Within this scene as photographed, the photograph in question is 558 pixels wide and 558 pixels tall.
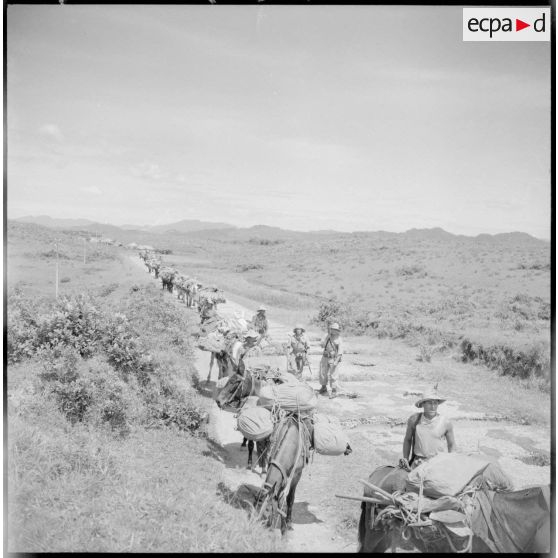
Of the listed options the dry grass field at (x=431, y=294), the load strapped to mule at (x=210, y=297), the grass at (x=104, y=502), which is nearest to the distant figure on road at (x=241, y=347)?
the grass at (x=104, y=502)

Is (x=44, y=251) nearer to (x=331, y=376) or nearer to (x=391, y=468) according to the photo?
(x=331, y=376)

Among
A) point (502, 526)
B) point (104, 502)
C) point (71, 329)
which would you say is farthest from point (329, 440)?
point (71, 329)

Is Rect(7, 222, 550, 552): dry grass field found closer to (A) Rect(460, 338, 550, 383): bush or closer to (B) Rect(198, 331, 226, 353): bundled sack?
(A) Rect(460, 338, 550, 383): bush

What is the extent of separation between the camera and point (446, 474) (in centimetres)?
525

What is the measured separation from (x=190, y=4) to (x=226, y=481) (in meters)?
6.64

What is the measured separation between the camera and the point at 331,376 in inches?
476

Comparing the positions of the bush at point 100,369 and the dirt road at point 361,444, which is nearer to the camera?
the dirt road at point 361,444

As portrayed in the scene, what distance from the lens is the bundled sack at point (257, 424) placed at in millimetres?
6379

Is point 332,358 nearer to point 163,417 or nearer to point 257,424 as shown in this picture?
point 163,417

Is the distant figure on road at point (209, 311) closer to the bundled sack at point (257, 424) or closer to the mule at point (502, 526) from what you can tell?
the bundled sack at point (257, 424)

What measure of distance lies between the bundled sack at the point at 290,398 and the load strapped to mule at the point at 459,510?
1.33 metres

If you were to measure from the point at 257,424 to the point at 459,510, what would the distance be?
2477 mm

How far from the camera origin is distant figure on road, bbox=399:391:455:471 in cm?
600

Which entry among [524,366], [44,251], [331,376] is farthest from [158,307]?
[44,251]
